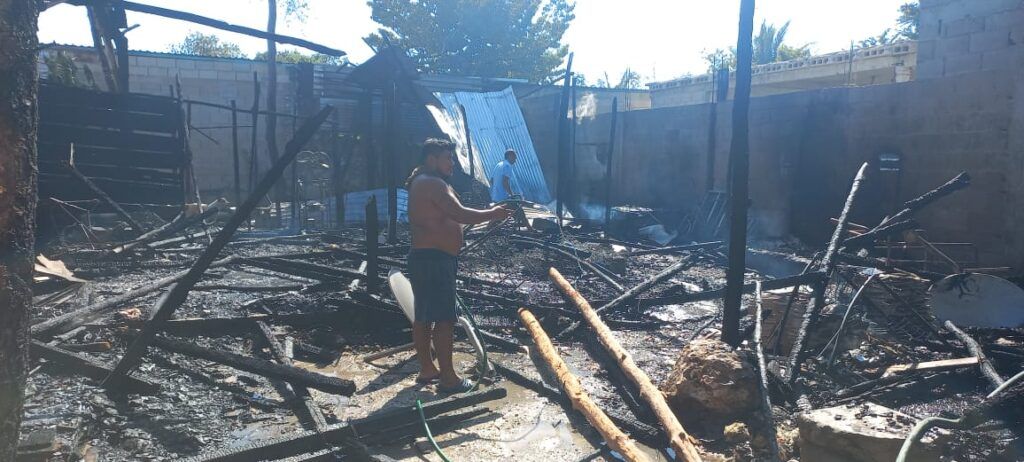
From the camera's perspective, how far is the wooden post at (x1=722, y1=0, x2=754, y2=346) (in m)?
4.46

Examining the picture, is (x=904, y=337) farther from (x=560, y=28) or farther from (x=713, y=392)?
(x=560, y=28)

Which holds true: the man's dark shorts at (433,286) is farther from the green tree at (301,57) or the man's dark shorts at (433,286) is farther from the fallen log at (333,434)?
the green tree at (301,57)

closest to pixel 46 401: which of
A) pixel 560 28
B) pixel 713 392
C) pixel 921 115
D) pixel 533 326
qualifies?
pixel 533 326

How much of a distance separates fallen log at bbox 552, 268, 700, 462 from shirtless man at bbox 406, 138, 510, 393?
4.08 ft

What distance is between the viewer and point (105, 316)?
19.2 feet

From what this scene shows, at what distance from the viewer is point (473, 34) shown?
32.1 m

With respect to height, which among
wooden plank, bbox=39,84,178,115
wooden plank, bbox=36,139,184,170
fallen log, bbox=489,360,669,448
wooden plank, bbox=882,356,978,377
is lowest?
fallen log, bbox=489,360,669,448

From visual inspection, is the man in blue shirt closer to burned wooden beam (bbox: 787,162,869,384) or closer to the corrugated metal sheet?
the corrugated metal sheet

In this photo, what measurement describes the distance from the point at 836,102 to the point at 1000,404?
8.55m

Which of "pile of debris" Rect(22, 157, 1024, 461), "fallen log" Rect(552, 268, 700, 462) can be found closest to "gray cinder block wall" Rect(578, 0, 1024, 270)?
"pile of debris" Rect(22, 157, 1024, 461)

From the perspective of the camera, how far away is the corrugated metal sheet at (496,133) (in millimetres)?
17125

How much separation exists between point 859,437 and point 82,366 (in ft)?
16.3

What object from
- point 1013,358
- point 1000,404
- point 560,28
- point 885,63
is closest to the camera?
point 1000,404

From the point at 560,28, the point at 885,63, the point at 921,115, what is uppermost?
the point at 560,28
